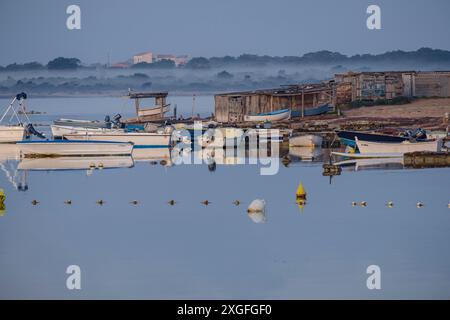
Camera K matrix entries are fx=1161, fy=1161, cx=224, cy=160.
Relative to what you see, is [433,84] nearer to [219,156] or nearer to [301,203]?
[219,156]

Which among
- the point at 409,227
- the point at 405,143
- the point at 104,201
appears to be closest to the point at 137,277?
the point at 409,227

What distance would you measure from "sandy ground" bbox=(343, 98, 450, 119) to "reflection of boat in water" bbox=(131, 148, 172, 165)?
24.3m

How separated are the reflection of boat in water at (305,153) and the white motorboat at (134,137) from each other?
8328 mm

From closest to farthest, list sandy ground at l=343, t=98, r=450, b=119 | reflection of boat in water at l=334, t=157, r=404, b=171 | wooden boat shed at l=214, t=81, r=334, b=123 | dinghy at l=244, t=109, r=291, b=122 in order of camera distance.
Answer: reflection of boat in water at l=334, t=157, r=404, b=171 → sandy ground at l=343, t=98, r=450, b=119 → dinghy at l=244, t=109, r=291, b=122 → wooden boat shed at l=214, t=81, r=334, b=123

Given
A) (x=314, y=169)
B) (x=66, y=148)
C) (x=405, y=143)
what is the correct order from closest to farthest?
(x=314, y=169) < (x=405, y=143) < (x=66, y=148)

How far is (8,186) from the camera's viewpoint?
53906 millimetres

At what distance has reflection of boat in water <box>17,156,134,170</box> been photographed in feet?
206

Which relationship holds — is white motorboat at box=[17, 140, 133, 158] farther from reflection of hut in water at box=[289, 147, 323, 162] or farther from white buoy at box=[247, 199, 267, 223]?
white buoy at box=[247, 199, 267, 223]

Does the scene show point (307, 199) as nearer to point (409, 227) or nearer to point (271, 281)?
point (409, 227)

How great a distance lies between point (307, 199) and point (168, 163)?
63.1 ft

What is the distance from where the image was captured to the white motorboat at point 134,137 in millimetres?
72062

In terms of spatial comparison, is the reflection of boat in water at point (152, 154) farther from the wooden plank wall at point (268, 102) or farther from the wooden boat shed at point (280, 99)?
the wooden plank wall at point (268, 102)

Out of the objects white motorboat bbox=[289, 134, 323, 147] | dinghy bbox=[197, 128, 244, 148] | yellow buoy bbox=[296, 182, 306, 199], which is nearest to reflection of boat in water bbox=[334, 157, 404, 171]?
white motorboat bbox=[289, 134, 323, 147]

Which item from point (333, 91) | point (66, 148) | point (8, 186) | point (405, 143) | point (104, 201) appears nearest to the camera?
point (104, 201)
